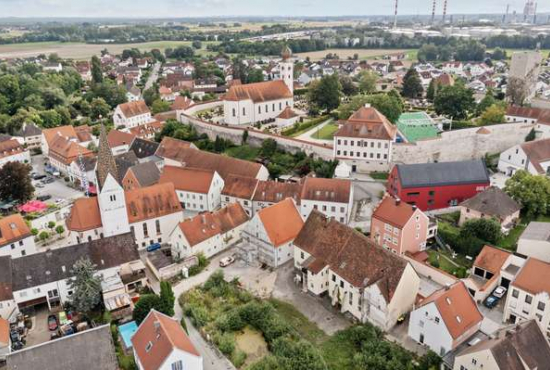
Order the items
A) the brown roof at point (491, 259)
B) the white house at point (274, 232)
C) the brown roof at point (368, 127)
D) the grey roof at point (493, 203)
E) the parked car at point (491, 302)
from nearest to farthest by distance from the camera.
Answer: the parked car at point (491, 302)
the brown roof at point (491, 259)
the white house at point (274, 232)
the grey roof at point (493, 203)
the brown roof at point (368, 127)

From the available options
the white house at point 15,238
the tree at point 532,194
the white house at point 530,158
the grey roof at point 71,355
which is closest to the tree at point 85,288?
the grey roof at point 71,355

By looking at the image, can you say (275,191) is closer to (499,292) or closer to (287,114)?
(499,292)

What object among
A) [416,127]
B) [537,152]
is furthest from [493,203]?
[416,127]

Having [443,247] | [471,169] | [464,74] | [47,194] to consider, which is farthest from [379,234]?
[464,74]

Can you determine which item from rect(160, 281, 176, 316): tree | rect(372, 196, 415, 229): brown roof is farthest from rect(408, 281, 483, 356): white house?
rect(160, 281, 176, 316): tree

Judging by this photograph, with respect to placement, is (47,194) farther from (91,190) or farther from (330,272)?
(330,272)

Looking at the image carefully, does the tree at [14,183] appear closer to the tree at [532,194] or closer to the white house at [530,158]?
the tree at [532,194]

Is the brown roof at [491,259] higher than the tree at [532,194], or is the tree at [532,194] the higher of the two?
the tree at [532,194]
